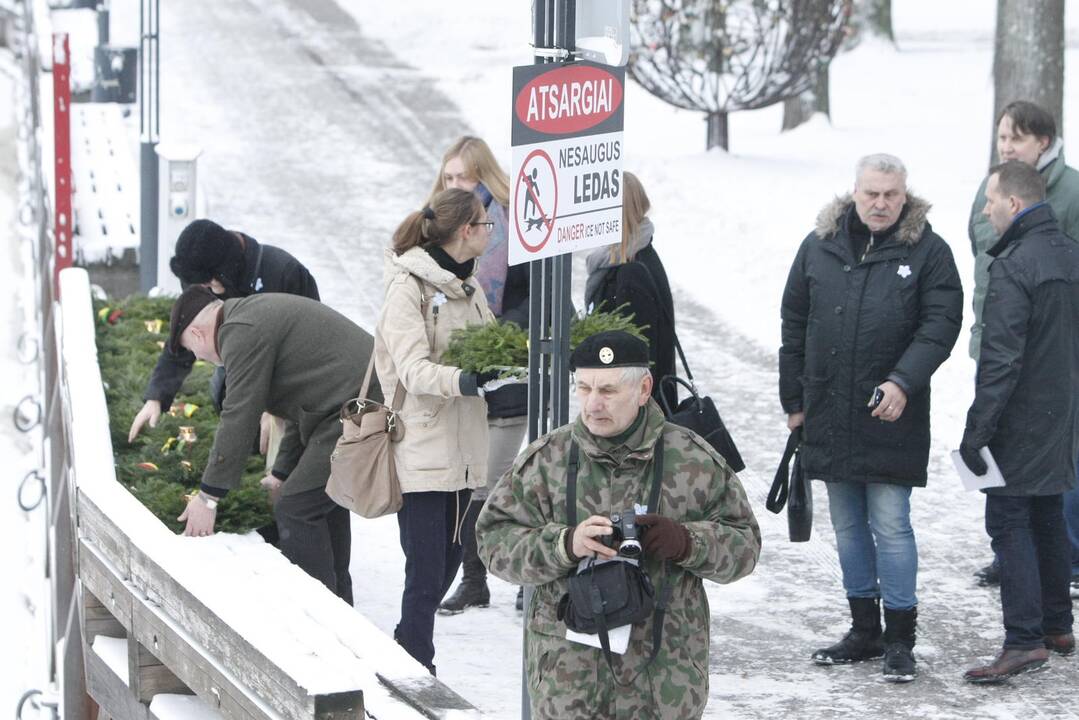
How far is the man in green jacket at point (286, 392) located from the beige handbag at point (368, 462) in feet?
1.03

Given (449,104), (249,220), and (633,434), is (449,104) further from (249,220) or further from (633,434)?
(633,434)

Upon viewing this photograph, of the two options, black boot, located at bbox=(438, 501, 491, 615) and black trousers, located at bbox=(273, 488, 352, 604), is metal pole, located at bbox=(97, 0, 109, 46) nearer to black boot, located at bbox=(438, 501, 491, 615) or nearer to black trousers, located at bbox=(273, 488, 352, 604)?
black boot, located at bbox=(438, 501, 491, 615)

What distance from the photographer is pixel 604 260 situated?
660 cm

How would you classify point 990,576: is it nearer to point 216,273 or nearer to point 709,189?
point 216,273

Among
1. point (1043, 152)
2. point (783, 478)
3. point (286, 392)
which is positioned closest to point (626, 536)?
point (286, 392)

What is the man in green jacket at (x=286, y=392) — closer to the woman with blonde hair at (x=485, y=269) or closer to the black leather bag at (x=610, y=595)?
the woman with blonde hair at (x=485, y=269)

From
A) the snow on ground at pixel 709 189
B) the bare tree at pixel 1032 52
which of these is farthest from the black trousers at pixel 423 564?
the bare tree at pixel 1032 52

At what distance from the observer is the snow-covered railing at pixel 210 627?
3848mm

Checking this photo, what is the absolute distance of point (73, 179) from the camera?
1287 cm

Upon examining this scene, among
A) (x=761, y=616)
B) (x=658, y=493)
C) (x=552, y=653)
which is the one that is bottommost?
(x=761, y=616)

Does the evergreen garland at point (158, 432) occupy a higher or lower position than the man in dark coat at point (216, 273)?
lower

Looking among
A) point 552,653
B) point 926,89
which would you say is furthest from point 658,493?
point 926,89

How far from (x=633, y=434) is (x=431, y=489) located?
5.61 feet

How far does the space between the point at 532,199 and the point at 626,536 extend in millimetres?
1118
